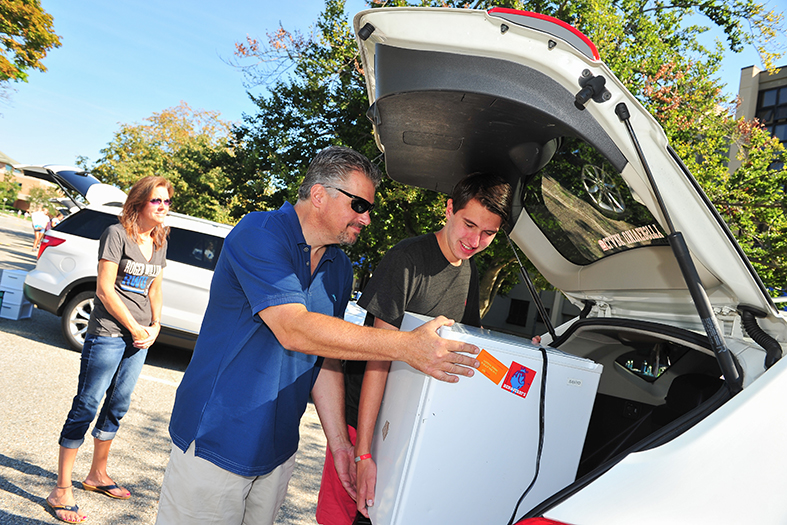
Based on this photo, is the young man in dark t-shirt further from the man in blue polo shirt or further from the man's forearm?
the man's forearm

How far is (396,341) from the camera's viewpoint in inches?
63.1

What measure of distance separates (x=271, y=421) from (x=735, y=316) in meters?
1.64

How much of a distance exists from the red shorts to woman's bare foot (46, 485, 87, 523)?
1.77m

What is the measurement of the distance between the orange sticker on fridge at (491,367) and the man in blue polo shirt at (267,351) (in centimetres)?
3

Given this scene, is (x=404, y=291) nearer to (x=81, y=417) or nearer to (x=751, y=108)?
(x=81, y=417)

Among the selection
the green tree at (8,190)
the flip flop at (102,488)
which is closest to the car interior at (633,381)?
the flip flop at (102,488)

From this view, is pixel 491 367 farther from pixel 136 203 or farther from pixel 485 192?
pixel 136 203

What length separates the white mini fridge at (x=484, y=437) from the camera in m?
1.57

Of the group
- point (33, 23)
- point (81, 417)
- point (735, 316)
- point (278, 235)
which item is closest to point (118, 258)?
point (81, 417)

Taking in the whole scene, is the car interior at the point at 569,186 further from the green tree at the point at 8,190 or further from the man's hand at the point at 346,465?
the green tree at the point at 8,190

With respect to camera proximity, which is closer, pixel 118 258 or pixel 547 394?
pixel 547 394

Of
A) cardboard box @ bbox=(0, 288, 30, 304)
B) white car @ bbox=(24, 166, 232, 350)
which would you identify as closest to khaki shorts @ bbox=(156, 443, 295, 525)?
white car @ bbox=(24, 166, 232, 350)

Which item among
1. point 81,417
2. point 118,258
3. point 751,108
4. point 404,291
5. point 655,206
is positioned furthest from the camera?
point 751,108

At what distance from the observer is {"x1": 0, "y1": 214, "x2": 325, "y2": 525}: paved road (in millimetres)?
3301
